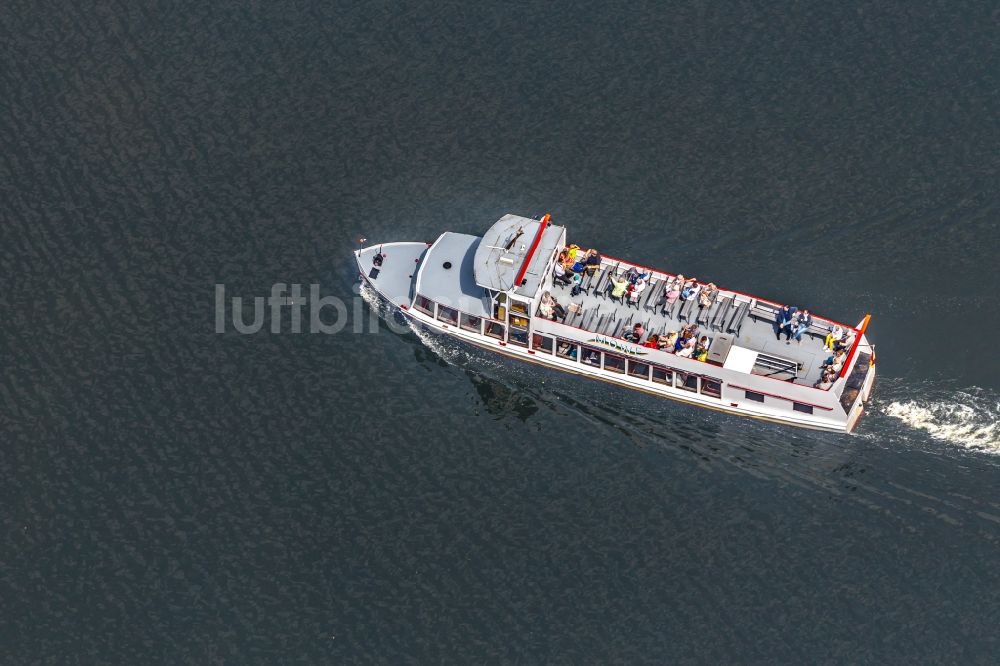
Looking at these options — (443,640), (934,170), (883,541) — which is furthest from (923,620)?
(934,170)

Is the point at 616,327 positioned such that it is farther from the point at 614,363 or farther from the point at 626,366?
the point at 626,366

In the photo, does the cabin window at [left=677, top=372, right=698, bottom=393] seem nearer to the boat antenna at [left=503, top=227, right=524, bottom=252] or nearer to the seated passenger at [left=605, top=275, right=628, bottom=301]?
the seated passenger at [left=605, top=275, right=628, bottom=301]

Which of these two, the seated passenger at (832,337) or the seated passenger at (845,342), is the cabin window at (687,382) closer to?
the seated passenger at (832,337)

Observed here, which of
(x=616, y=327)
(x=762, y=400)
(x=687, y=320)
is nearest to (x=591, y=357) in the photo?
(x=616, y=327)

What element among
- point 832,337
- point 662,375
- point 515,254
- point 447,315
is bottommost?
point 662,375

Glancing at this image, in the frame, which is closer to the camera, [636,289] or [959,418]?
[959,418]

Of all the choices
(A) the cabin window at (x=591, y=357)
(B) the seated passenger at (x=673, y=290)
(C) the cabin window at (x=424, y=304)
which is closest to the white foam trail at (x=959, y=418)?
(B) the seated passenger at (x=673, y=290)
